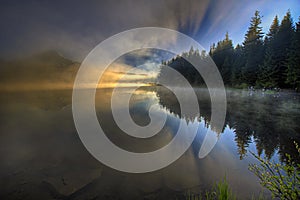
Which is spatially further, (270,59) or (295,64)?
(270,59)

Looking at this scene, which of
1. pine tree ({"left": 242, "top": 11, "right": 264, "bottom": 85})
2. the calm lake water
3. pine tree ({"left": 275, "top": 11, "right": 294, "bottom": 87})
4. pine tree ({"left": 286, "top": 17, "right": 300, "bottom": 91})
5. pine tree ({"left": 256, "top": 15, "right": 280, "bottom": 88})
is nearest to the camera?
the calm lake water

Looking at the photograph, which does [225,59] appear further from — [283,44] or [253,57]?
[283,44]

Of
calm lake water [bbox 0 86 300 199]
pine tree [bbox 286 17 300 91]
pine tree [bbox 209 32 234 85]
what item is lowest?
calm lake water [bbox 0 86 300 199]

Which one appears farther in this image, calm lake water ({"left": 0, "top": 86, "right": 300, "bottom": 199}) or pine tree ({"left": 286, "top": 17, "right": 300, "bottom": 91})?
pine tree ({"left": 286, "top": 17, "right": 300, "bottom": 91})

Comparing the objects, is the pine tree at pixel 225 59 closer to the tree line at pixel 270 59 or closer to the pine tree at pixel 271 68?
the tree line at pixel 270 59

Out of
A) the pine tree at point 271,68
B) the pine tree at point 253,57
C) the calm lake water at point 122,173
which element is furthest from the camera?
the pine tree at point 253,57

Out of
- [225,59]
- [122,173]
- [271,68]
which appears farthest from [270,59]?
[122,173]

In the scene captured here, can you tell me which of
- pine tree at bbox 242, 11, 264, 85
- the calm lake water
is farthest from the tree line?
the calm lake water

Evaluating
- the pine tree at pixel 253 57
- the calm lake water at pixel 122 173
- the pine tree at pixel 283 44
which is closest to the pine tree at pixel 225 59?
the pine tree at pixel 253 57

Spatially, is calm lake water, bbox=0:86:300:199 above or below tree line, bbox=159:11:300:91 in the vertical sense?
below

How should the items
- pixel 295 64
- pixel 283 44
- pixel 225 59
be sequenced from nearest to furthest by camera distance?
pixel 295 64, pixel 283 44, pixel 225 59

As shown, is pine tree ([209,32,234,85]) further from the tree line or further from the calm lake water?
the calm lake water

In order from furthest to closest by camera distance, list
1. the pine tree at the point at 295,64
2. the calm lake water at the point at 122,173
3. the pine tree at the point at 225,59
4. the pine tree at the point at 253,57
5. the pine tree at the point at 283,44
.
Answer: the pine tree at the point at 225,59
the pine tree at the point at 253,57
the pine tree at the point at 283,44
the pine tree at the point at 295,64
the calm lake water at the point at 122,173

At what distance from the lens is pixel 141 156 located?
5883 mm
